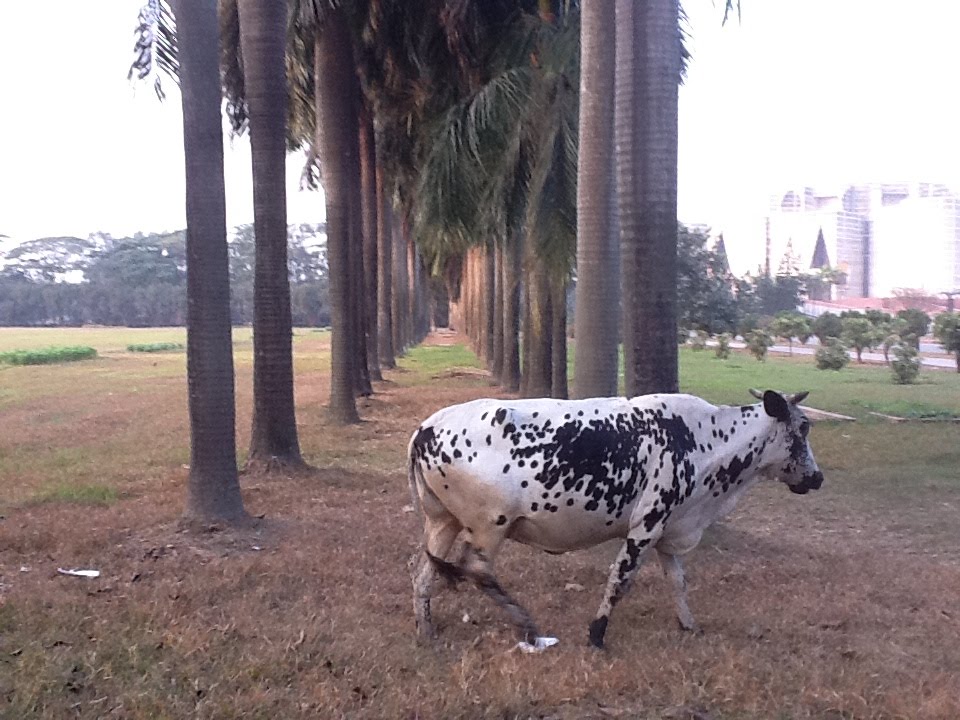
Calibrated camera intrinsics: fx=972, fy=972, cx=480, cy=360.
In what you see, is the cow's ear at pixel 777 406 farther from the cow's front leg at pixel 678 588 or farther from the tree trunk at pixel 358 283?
the tree trunk at pixel 358 283

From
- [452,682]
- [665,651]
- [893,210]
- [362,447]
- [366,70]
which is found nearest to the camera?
[452,682]

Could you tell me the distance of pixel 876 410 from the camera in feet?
70.7

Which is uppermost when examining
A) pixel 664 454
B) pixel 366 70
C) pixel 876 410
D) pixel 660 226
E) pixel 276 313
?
pixel 366 70

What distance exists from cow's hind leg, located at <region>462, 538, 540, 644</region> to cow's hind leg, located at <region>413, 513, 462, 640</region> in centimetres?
30

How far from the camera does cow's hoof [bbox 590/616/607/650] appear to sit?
650 centimetres

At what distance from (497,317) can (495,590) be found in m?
22.8

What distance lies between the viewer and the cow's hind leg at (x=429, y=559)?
6742 millimetres

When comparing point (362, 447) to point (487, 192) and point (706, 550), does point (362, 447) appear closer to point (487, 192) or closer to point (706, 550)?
point (487, 192)

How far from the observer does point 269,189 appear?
12211mm

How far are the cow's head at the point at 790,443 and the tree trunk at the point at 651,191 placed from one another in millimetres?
2006

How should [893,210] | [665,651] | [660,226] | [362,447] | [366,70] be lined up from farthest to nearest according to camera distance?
1. [893,210]
2. [366,70]
3. [362,447]
4. [660,226]
5. [665,651]

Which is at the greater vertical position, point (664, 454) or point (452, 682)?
point (664, 454)

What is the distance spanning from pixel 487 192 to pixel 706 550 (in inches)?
413

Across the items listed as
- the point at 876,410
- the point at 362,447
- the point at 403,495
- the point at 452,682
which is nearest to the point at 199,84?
the point at 403,495
